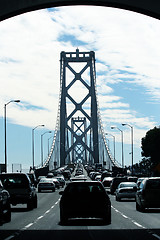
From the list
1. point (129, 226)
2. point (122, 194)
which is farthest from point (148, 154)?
point (129, 226)

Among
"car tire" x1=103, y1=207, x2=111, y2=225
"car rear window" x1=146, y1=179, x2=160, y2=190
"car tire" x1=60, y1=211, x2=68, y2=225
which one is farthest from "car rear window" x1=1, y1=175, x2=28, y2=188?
"car tire" x1=103, y1=207, x2=111, y2=225

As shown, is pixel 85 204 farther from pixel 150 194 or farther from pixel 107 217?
pixel 150 194

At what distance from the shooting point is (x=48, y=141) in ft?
458

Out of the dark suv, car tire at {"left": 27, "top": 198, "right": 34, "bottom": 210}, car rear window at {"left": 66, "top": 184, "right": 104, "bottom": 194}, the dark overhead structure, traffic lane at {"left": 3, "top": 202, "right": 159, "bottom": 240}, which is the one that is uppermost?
the dark overhead structure

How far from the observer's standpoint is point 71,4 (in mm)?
19703

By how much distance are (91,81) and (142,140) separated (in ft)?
57.0

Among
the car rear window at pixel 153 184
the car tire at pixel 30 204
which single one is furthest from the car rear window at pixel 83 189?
the car tire at pixel 30 204

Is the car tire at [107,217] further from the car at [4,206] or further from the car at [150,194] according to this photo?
the car at [150,194]

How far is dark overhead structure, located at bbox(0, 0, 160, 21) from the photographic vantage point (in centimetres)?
1888

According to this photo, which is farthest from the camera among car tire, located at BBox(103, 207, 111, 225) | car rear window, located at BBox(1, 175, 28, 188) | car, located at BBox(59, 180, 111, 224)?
car rear window, located at BBox(1, 175, 28, 188)

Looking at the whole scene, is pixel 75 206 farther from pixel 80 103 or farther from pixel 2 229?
pixel 80 103

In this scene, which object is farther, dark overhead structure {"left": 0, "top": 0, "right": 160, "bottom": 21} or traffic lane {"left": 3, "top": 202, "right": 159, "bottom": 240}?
dark overhead structure {"left": 0, "top": 0, "right": 160, "bottom": 21}
